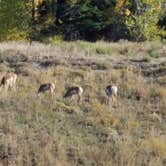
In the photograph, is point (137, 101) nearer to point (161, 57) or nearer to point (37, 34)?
point (161, 57)

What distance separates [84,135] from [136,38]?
28.7 m

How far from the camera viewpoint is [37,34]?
155 feet

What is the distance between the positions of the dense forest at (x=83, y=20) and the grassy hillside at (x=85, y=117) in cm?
1824

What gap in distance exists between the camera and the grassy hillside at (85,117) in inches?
641

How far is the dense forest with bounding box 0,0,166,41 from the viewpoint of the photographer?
4519 centimetres

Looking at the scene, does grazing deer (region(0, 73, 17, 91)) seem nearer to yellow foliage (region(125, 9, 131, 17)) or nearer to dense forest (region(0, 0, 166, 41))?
dense forest (region(0, 0, 166, 41))

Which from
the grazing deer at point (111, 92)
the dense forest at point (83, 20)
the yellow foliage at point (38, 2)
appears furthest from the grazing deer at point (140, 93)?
the yellow foliage at point (38, 2)

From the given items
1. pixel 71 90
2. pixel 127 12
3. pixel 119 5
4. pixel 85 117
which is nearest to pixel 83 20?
pixel 119 5

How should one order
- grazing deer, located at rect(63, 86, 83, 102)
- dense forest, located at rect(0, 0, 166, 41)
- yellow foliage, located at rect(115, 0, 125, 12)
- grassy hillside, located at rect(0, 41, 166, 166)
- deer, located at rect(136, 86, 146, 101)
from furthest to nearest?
yellow foliage, located at rect(115, 0, 125, 12), dense forest, located at rect(0, 0, 166, 41), deer, located at rect(136, 86, 146, 101), grazing deer, located at rect(63, 86, 83, 102), grassy hillside, located at rect(0, 41, 166, 166)

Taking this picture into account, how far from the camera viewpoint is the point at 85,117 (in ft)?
61.5

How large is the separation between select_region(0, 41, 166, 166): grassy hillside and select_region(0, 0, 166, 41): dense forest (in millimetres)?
18244

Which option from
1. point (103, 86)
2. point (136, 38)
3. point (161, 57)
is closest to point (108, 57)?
point (161, 57)

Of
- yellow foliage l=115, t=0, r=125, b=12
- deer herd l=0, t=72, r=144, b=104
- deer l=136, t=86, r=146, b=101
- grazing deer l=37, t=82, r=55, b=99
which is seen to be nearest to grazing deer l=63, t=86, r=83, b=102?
deer herd l=0, t=72, r=144, b=104

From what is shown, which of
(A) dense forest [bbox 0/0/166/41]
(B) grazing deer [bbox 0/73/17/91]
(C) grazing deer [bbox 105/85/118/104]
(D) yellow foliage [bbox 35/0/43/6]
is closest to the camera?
(C) grazing deer [bbox 105/85/118/104]
